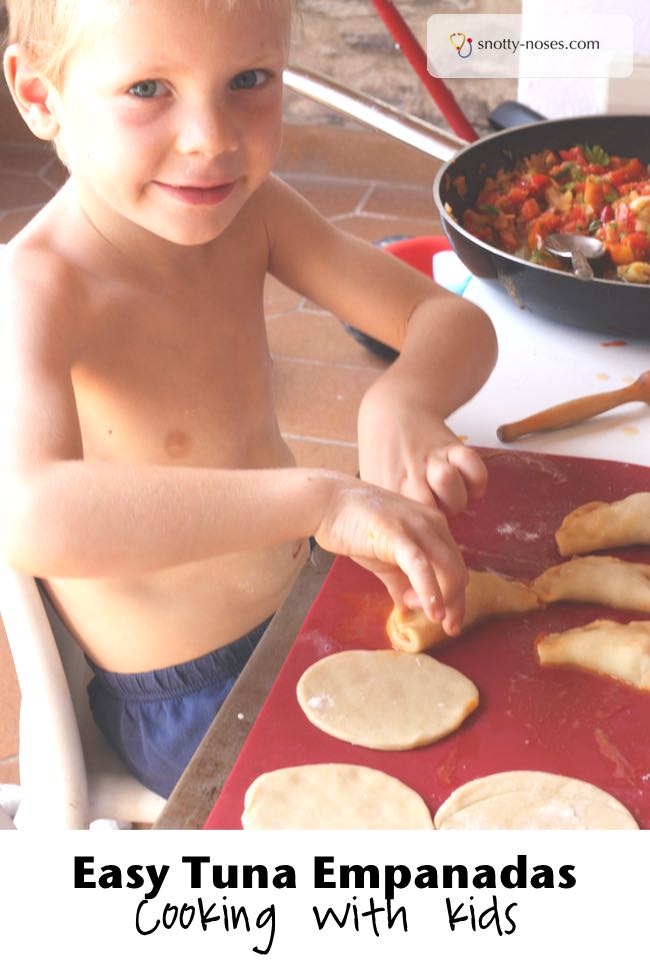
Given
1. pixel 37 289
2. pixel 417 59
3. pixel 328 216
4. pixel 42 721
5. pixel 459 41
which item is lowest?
pixel 328 216

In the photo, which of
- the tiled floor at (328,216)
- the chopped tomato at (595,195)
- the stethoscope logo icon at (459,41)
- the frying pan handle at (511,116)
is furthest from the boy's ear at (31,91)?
the stethoscope logo icon at (459,41)

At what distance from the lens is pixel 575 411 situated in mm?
1166

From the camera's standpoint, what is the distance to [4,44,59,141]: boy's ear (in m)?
1.01

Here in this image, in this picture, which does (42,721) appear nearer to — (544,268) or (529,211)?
(544,268)

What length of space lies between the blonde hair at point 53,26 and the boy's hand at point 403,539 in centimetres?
40

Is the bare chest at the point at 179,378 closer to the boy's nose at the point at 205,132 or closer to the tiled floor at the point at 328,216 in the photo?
A: the boy's nose at the point at 205,132

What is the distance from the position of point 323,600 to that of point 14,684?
3.87 feet

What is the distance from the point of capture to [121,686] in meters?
1.19

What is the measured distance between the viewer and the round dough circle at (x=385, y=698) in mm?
812

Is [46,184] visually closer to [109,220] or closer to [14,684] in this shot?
[14,684]

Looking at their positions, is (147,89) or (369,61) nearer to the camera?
(147,89)

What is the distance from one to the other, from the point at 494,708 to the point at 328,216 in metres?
3.01

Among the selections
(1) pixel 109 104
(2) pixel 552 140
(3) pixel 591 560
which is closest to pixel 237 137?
(1) pixel 109 104

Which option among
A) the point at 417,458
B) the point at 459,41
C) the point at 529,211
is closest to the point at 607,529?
the point at 417,458
